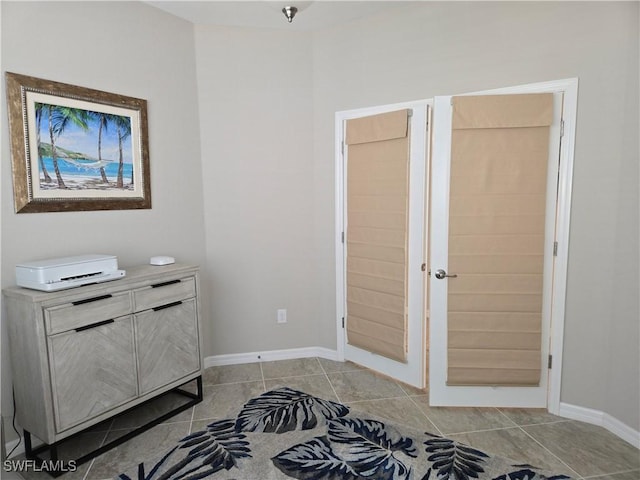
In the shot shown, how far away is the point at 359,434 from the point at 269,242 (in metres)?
1.70

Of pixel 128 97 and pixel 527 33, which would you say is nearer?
pixel 527 33

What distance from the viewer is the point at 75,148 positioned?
8.08ft

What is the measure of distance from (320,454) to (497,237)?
1718 millimetres

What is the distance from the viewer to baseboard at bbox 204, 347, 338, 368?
11.3ft

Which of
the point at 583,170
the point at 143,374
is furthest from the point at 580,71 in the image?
the point at 143,374

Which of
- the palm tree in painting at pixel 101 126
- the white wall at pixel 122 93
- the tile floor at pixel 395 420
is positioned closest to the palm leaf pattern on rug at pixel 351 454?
the tile floor at pixel 395 420

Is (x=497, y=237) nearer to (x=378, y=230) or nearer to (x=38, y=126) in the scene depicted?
(x=378, y=230)

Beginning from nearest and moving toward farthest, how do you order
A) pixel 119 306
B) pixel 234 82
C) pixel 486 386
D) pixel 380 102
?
pixel 119 306
pixel 486 386
pixel 380 102
pixel 234 82

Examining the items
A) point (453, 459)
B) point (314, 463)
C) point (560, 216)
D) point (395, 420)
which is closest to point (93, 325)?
point (314, 463)

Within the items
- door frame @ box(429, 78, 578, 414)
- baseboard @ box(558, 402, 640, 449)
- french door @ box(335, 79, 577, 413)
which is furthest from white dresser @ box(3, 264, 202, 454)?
baseboard @ box(558, 402, 640, 449)

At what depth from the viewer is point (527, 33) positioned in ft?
8.07

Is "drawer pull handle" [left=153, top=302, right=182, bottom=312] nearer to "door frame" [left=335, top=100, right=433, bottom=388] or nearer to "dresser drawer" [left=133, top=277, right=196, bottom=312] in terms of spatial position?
"dresser drawer" [left=133, top=277, right=196, bottom=312]

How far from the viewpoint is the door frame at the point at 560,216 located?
239cm

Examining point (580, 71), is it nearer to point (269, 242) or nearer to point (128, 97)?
point (269, 242)
